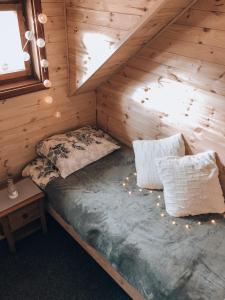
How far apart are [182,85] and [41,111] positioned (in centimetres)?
113

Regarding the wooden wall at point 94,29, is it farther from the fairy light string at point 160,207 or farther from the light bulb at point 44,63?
the fairy light string at point 160,207

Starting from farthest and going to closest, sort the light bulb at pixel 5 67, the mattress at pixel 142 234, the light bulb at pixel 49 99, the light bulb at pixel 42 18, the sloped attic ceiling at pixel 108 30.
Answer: the light bulb at pixel 49 99 → the light bulb at pixel 5 67 → the light bulb at pixel 42 18 → the sloped attic ceiling at pixel 108 30 → the mattress at pixel 142 234

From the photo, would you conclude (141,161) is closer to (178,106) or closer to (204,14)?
(178,106)

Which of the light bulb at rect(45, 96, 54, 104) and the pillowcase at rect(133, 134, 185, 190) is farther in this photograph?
the light bulb at rect(45, 96, 54, 104)

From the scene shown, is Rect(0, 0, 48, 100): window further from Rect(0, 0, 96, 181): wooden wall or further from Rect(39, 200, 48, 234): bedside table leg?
Rect(39, 200, 48, 234): bedside table leg

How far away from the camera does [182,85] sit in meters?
1.94

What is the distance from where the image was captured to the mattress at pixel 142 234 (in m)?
1.44

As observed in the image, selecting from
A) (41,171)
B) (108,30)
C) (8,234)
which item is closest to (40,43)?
(108,30)

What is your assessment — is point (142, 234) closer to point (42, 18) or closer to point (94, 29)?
point (94, 29)

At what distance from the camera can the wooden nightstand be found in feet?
6.52

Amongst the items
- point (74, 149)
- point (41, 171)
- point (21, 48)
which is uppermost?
point (21, 48)

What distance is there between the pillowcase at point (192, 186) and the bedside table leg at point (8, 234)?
1.15 m

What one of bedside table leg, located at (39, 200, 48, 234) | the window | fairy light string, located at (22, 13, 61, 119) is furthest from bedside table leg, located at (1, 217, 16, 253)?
fairy light string, located at (22, 13, 61, 119)

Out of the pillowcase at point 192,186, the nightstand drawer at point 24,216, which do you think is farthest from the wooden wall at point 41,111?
the pillowcase at point 192,186
